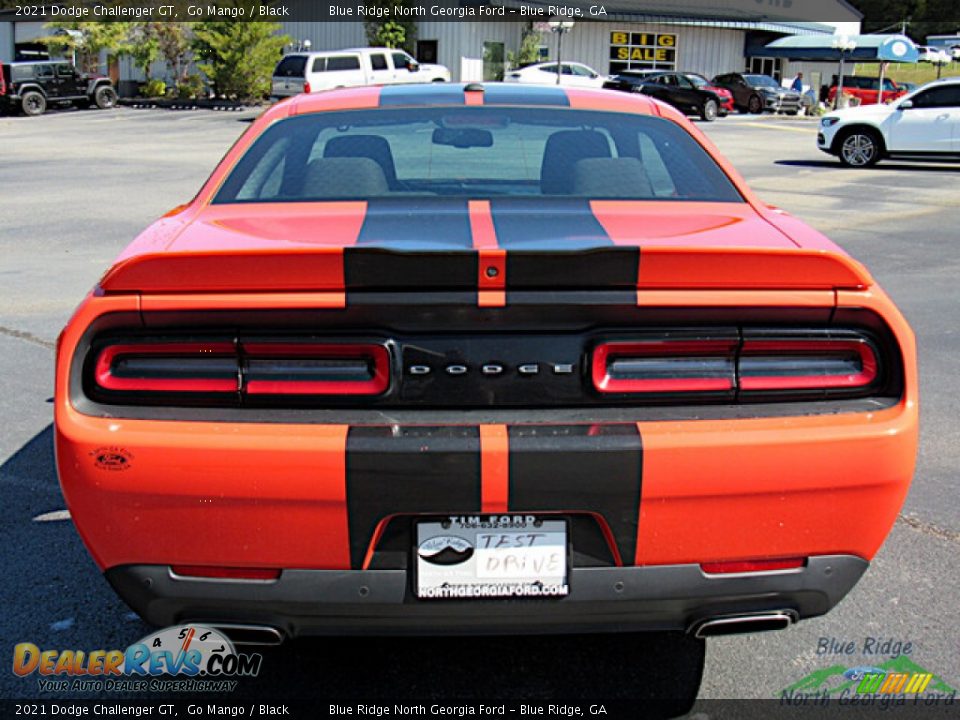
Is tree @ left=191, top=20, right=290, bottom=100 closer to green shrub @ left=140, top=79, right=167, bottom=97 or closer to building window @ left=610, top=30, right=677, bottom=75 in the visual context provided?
green shrub @ left=140, top=79, right=167, bottom=97

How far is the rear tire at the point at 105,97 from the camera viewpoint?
35.9m

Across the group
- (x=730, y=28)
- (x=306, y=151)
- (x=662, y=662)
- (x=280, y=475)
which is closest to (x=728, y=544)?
(x=662, y=662)

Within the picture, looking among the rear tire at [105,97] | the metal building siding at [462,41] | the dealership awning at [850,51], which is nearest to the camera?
the rear tire at [105,97]

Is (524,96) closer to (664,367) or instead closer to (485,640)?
(664,367)

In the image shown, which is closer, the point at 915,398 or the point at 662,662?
the point at 915,398

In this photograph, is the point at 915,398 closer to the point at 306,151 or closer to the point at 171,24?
the point at 306,151

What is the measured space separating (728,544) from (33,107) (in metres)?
35.6

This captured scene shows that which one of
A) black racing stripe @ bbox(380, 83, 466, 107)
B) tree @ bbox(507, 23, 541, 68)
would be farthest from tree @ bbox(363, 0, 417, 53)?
black racing stripe @ bbox(380, 83, 466, 107)

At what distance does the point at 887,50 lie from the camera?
45.5 meters

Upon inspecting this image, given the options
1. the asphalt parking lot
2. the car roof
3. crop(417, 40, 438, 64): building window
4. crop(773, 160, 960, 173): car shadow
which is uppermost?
crop(417, 40, 438, 64): building window

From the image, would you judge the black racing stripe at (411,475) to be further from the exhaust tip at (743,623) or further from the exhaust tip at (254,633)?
the exhaust tip at (743,623)

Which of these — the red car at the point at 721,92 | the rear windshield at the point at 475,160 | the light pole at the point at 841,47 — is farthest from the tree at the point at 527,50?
the rear windshield at the point at 475,160

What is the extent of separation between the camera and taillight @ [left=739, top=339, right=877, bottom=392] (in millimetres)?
2451

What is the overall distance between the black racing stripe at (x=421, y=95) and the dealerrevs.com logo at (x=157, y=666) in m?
1.96
